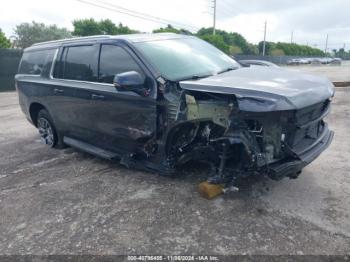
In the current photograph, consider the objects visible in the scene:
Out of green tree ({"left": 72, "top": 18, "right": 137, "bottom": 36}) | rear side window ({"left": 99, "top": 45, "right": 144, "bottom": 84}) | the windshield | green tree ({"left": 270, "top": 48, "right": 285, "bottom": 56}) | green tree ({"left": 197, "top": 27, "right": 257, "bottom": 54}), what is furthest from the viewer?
green tree ({"left": 270, "top": 48, "right": 285, "bottom": 56})

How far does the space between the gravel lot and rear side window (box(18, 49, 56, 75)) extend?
186 centimetres

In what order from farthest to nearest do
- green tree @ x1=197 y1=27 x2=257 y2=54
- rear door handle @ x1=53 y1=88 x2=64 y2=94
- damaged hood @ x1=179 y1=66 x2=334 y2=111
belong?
green tree @ x1=197 y1=27 x2=257 y2=54, rear door handle @ x1=53 y1=88 x2=64 y2=94, damaged hood @ x1=179 y1=66 x2=334 y2=111

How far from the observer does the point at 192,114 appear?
3.62 metres

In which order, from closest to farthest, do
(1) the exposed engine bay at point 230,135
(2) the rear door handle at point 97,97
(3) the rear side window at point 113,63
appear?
(1) the exposed engine bay at point 230,135
(3) the rear side window at point 113,63
(2) the rear door handle at point 97,97

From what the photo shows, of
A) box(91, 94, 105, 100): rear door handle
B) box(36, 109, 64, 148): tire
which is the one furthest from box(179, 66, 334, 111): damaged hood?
box(36, 109, 64, 148): tire

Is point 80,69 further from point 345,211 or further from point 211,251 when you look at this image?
point 345,211

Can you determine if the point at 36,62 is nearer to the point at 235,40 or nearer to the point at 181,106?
the point at 181,106

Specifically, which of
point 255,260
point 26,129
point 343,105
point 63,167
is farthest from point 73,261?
point 343,105

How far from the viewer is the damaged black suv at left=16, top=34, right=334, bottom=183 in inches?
128

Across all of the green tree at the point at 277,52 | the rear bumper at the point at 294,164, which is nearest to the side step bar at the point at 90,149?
the rear bumper at the point at 294,164

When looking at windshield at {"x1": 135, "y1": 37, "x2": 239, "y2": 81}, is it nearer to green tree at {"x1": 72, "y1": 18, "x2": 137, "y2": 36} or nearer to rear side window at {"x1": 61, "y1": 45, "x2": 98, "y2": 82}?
rear side window at {"x1": 61, "y1": 45, "x2": 98, "y2": 82}

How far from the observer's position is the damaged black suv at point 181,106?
3240 mm

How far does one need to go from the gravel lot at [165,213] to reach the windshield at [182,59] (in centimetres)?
132

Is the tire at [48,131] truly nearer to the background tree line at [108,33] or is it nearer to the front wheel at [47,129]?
the front wheel at [47,129]
